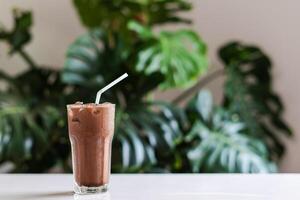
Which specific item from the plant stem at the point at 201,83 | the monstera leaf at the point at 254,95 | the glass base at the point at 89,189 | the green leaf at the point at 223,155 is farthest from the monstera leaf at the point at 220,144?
the glass base at the point at 89,189

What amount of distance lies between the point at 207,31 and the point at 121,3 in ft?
1.76

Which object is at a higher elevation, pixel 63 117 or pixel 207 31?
pixel 207 31

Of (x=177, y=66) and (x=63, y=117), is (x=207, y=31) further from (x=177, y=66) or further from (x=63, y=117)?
(x=63, y=117)

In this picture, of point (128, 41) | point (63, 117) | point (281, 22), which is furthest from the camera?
point (281, 22)

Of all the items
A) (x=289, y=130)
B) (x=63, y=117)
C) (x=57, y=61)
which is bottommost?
(x=289, y=130)

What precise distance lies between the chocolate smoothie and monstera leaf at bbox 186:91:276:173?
98 centimetres

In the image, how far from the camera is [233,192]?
2.74ft

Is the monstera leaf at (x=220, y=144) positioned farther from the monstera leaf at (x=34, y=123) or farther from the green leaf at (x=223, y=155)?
the monstera leaf at (x=34, y=123)

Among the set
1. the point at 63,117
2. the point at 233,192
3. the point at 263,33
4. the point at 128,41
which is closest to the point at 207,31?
the point at 263,33

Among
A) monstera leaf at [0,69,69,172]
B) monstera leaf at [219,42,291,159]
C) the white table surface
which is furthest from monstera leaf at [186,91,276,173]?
the white table surface

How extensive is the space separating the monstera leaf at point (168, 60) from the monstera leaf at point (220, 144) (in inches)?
5.9

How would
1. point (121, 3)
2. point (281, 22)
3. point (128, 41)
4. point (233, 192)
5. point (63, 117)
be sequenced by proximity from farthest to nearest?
point (281, 22) → point (128, 41) → point (121, 3) → point (63, 117) → point (233, 192)

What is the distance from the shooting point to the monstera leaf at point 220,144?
1772 millimetres

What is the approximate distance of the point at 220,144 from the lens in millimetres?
1826
